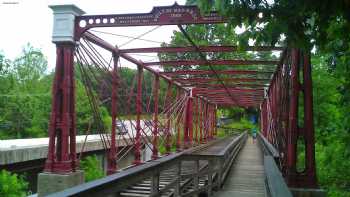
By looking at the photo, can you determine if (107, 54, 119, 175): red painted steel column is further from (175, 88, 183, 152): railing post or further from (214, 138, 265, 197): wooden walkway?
(175, 88, 183, 152): railing post

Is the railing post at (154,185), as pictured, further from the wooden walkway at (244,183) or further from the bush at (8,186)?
the bush at (8,186)

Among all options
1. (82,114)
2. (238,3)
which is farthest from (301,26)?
(82,114)

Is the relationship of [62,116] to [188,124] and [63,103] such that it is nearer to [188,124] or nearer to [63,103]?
[63,103]

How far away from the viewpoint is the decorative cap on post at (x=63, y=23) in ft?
33.8

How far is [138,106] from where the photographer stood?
16.3m

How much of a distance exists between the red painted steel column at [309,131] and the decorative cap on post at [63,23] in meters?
5.45

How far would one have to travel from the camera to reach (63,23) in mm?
10398

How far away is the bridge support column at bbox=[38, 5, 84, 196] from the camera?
33.0 feet

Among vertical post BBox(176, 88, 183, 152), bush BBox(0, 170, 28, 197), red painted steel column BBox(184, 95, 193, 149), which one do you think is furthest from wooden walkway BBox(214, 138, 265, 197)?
red painted steel column BBox(184, 95, 193, 149)

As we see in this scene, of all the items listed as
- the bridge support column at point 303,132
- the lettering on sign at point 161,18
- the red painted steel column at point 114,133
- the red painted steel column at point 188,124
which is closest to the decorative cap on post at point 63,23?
the lettering on sign at point 161,18

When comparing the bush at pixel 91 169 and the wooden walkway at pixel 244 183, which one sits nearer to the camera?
the wooden walkway at pixel 244 183

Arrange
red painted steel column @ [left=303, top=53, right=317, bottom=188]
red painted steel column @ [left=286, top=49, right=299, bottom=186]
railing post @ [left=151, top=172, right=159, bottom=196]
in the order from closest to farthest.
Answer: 1. railing post @ [left=151, top=172, right=159, bottom=196]
2. red painted steel column @ [left=303, top=53, right=317, bottom=188]
3. red painted steel column @ [left=286, top=49, right=299, bottom=186]

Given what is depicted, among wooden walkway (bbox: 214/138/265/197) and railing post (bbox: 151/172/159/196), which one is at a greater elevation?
railing post (bbox: 151/172/159/196)

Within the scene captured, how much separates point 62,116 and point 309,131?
5.49 meters
